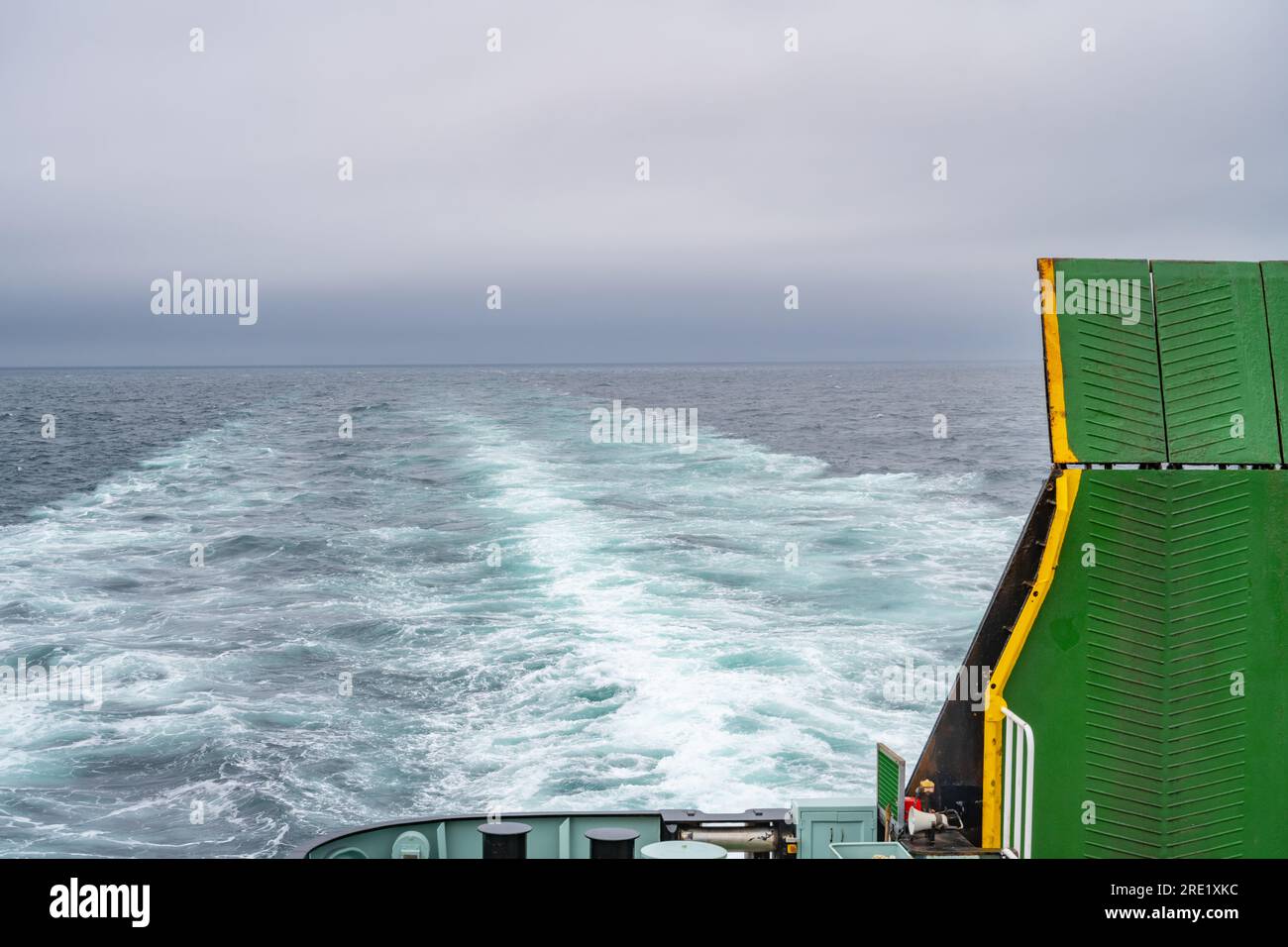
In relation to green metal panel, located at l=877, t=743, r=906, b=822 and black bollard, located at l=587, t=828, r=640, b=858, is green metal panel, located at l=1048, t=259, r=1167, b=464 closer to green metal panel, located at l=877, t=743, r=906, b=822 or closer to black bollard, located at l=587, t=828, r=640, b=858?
green metal panel, located at l=877, t=743, r=906, b=822

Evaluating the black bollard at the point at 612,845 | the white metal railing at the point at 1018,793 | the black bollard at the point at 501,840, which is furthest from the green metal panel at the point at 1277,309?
the black bollard at the point at 501,840

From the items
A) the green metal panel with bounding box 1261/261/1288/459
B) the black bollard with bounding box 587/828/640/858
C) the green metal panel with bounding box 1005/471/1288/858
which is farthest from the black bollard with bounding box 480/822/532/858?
the green metal panel with bounding box 1261/261/1288/459

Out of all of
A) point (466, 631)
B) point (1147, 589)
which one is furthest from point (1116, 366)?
point (466, 631)

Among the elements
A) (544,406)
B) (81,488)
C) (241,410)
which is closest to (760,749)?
(81,488)

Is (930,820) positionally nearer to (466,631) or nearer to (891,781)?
(891,781)

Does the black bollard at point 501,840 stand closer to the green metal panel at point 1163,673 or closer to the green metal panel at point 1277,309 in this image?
the green metal panel at point 1163,673

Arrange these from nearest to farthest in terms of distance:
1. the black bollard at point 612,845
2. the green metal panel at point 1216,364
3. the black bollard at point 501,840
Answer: the black bollard at point 612,845, the black bollard at point 501,840, the green metal panel at point 1216,364
